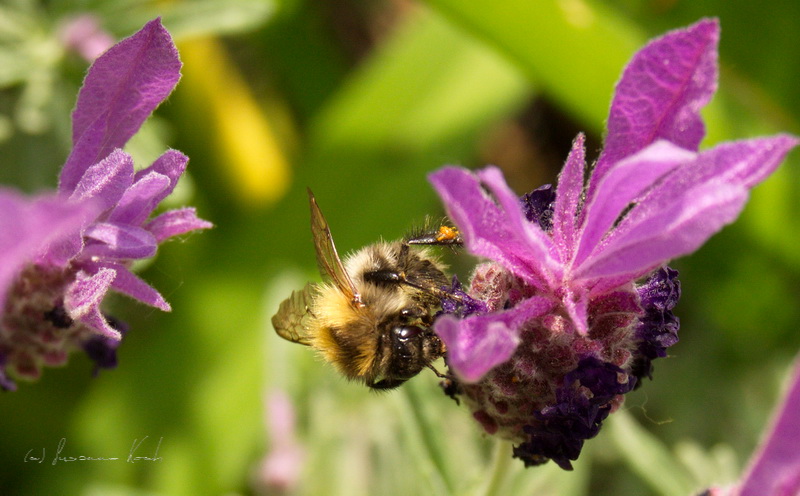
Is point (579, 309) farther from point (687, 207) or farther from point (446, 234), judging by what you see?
point (446, 234)

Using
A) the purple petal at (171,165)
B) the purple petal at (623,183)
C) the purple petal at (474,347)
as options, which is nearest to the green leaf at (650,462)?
the purple petal at (623,183)

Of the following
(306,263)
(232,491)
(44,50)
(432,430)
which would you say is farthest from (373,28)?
(432,430)

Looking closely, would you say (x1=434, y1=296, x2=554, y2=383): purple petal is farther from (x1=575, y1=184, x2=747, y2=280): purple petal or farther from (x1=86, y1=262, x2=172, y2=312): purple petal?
(x1=86, y1=262, x2=172, y2=312): purple petal

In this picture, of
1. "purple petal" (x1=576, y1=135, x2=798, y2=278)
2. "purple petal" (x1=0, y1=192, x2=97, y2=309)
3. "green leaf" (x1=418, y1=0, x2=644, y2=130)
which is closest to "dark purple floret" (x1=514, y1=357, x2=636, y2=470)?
"purple petal" (x1=576, y1=135, x2=798, y2=278)

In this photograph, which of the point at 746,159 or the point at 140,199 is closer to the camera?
the point at 746,159

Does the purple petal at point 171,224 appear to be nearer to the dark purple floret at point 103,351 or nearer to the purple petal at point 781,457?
the dark purple floret at point 103,351

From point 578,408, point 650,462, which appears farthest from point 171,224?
point 650,462
